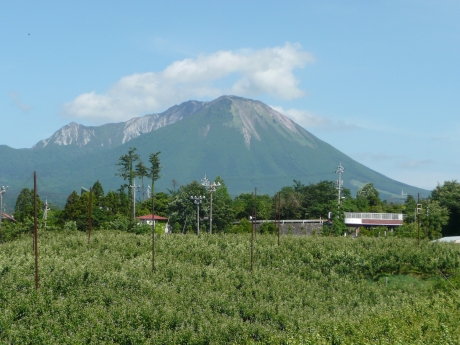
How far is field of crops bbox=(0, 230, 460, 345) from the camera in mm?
33688

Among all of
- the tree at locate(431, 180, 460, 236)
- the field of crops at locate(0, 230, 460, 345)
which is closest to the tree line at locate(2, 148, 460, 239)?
the tree at locate(431, 180, 460, 236)

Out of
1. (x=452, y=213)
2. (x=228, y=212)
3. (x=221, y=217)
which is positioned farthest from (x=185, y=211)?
(x=452, y=213)

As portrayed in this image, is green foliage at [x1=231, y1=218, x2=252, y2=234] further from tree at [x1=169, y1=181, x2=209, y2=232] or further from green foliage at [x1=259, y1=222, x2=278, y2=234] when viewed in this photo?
tree at [x1=169, y1=181, x2=209, y2=232]

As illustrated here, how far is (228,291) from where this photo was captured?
42.8m

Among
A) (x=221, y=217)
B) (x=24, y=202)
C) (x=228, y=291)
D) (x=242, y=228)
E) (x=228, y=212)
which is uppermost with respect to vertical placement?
(x=24, y=202)

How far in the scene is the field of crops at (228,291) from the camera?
111 feet

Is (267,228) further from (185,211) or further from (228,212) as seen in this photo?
(185,211)

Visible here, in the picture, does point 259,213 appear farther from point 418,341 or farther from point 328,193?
point 418,341

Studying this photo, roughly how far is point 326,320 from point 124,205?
193ft

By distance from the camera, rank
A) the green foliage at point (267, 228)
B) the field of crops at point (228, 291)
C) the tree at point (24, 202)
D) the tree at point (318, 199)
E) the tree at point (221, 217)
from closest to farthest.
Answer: the field of crops at point (228, 291) < the green foliage at point (267, 228) < the tree at point (221, 217) < the tree at point (318, 199) < the tree at point (24, 202)

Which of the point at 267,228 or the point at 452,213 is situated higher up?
the point at 452,213

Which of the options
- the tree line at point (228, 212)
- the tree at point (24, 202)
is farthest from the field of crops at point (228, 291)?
the tree at point (24, 202)

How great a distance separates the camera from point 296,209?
313 feet

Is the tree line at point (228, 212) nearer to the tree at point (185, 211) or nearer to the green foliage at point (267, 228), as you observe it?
the tree at point (185, 211)
